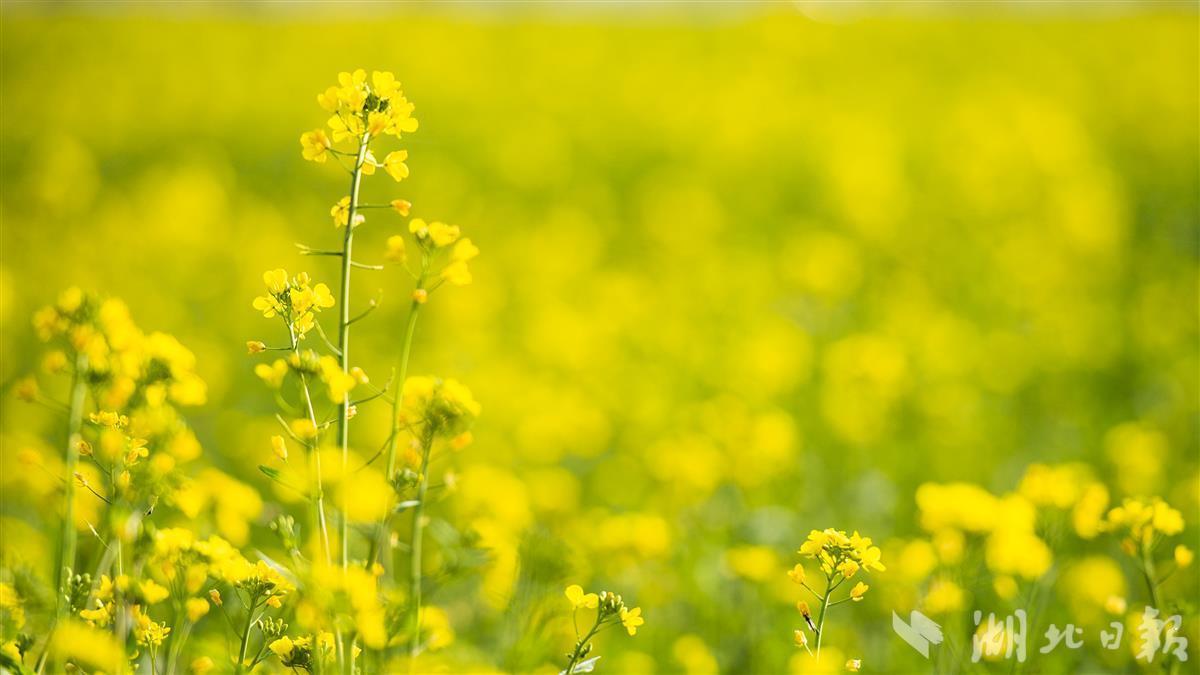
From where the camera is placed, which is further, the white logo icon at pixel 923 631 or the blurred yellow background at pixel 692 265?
the blurred yellow background at pixel 692 265

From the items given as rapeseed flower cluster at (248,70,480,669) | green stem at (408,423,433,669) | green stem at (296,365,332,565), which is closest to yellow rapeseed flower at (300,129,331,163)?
rapeseed flower cluster at (248,70,480,669)

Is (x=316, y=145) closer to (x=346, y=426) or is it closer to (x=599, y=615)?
(x=346, y=426)

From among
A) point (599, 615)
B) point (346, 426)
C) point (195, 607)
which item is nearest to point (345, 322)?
point (346, 426)

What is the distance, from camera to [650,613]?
2824 mm

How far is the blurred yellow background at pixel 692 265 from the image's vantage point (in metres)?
3.23

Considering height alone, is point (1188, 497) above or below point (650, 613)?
above

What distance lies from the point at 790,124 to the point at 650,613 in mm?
8638

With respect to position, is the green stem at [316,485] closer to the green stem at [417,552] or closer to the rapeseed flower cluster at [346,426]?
the rapeseed flower cluster at [346,426]

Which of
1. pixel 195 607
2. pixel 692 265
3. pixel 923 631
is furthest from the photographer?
pixel 692 265

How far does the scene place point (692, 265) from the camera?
23.5 ft

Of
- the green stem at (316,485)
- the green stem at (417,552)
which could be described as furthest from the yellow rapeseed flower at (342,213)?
the green stem at (417,552)

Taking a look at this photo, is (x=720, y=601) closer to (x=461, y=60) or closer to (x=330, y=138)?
(x=330, y=138)

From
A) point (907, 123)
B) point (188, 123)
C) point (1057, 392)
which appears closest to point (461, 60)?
point (188, 123)

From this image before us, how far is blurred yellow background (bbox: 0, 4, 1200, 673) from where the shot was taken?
323 centimetres
